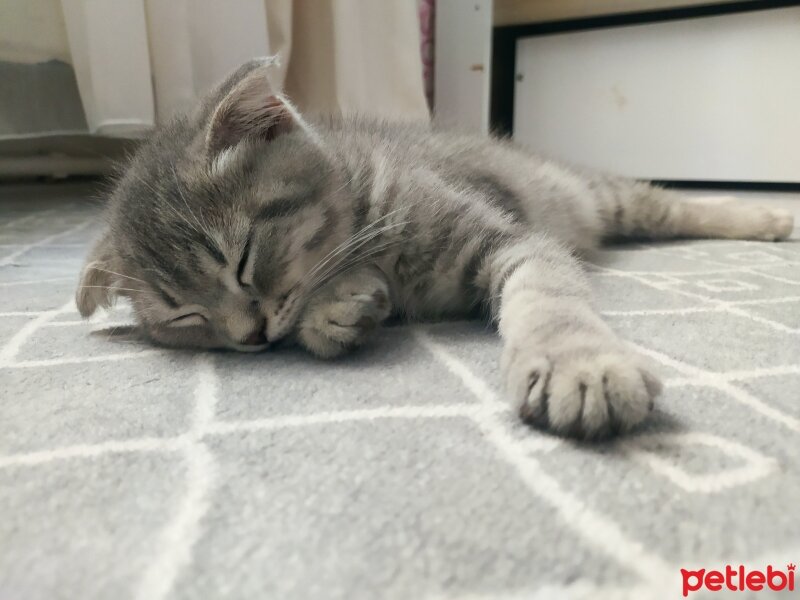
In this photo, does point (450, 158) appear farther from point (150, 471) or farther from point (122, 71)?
point (122, 71)

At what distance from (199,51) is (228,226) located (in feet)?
4.57

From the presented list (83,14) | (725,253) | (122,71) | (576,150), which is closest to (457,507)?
(725,253)

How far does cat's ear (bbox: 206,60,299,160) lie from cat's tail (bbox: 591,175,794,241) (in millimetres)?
928

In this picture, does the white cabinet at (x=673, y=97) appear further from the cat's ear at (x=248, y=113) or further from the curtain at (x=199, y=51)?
the cat's ear at (x=248, y=113)

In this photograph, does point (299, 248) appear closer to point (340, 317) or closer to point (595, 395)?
point (340, 317)

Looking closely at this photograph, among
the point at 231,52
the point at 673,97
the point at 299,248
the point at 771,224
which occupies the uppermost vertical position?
the point at 231,52

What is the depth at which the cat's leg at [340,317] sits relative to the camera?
761mm

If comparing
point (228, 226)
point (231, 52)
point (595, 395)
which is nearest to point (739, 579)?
point (595, 395)

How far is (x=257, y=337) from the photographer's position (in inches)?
31.5

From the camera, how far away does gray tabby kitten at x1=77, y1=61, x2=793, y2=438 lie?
770 mm

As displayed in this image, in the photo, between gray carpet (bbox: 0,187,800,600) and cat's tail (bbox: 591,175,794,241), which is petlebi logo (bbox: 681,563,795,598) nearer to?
gray carpet (bbox: 0,187,800,600)

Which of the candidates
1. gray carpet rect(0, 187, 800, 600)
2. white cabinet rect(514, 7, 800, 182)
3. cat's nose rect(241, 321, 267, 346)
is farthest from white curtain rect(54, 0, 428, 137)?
gray carpet rect(0, 187, 800, 600)

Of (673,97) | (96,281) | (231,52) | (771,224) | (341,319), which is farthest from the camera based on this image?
(673,97)

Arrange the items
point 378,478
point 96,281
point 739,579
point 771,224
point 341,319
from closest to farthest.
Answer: point 739,579
point 378,478
point 341,319
point 96,281
point 771,224
